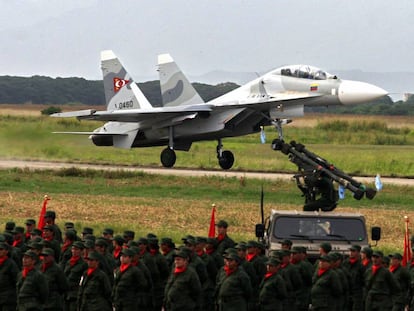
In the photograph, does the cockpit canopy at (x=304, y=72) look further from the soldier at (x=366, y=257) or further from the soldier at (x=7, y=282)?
the soldier at (x=7, y=282)

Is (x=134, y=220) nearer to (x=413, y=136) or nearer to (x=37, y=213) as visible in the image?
(x=37, y=213)

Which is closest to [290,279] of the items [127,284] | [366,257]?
[366,257]

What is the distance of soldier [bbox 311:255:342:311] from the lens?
13203 mm

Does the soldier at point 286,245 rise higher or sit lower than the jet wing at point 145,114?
lower

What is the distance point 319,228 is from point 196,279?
4127mm

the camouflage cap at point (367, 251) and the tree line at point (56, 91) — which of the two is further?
the tree line at point (56, 91)

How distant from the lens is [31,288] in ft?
41.7

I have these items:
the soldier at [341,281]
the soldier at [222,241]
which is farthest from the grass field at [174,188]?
the soldier at [341,281]

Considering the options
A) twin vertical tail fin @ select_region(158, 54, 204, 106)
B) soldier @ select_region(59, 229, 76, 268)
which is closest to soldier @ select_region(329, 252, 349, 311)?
soldier @ select_region(59, 229, 76, 268)

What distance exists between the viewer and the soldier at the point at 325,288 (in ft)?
43.3

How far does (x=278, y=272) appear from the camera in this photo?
13.3 m

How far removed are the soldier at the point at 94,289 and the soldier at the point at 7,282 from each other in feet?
3.23

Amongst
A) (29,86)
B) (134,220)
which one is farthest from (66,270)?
(29,86)

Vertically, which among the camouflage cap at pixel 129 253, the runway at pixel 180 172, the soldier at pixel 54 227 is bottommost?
the camouflage cap at pixel 129 253
